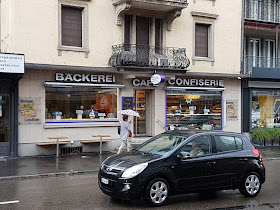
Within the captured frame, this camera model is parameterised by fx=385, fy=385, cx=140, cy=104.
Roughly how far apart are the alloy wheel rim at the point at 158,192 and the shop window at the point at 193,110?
11138 millimetres

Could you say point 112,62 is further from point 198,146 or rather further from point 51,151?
point 198,146

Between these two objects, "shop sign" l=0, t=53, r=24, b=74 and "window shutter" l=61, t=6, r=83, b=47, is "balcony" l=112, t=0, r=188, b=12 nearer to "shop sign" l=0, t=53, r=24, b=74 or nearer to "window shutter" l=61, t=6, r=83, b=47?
"window shutter" l=61, t=6, r=83, b=47

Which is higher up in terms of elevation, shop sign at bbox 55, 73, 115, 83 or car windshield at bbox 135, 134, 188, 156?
shop sign at bbox 55, 73, 115, 83

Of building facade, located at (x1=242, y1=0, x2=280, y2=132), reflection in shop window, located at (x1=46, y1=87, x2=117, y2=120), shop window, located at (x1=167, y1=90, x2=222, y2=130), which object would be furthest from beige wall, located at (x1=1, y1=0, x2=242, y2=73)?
shop window, located at (x1=167, y1=90, x2=222, y2=130)

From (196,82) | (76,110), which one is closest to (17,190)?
(76,110)

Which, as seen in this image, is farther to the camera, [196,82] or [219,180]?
[196,82]

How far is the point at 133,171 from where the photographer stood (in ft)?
25.8

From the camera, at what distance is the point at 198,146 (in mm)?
8773

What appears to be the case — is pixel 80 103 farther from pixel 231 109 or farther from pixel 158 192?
pixel 158 192

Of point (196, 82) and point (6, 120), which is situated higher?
point (196, 82)

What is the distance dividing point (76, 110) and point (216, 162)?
31.4 feet

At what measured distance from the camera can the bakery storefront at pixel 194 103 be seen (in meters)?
19.2

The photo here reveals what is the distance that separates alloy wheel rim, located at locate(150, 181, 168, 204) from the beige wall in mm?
9656

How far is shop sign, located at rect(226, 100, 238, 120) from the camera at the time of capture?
20775 millimetres
